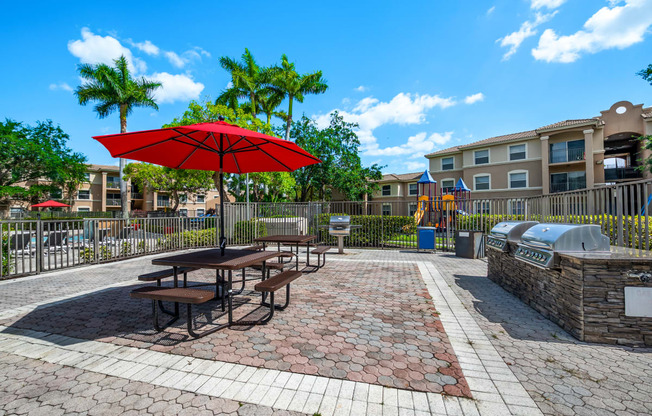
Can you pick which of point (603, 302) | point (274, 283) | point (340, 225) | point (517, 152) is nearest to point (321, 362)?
point (274, 283)

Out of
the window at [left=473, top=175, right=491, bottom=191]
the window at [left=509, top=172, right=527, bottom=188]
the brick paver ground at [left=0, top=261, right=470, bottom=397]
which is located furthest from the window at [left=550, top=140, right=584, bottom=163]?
the brick paver ground at [left=0, top=261, right=470, bottom=397]

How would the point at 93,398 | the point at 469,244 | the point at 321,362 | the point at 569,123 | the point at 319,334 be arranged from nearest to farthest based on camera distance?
the point at 93,398
the point at 321,362
the point at 319,334
the point at 469,244
the point at 569,123

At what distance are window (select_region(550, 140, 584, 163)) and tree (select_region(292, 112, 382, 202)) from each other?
15.9 meters

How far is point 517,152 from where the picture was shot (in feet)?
81.3

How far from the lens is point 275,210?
1286cm

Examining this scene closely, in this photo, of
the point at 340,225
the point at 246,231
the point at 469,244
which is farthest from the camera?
the point at 246,231

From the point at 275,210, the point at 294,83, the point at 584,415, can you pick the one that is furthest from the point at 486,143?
the point at 584,415

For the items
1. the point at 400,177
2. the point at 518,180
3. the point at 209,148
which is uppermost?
the point at 400,177

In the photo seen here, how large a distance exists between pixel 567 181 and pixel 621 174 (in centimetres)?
548

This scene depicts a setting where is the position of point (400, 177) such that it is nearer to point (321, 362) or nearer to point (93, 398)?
point (321, 362)

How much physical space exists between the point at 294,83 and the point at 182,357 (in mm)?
24676

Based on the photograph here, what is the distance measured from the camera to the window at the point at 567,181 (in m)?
22.7

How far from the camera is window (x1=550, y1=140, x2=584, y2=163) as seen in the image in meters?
22.4

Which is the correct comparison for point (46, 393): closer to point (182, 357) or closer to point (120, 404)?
point (120, 404)
